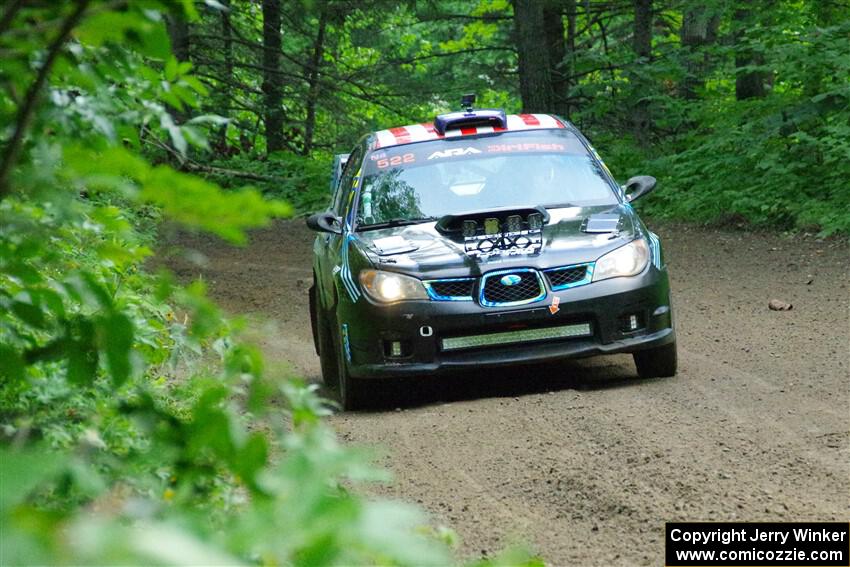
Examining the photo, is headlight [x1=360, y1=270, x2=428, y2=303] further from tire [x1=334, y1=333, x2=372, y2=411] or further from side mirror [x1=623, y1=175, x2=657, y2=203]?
side mirror [x1=623, y1=175, x2=657, y2=203]

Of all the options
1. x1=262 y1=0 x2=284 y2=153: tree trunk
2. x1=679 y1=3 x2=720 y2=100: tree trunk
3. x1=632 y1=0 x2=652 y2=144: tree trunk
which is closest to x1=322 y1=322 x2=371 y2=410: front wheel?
x1=679 y1=3 x2=720 y2=100: tree trunk

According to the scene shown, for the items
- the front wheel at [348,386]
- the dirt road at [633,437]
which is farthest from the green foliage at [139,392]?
the front wheel at [348,386]

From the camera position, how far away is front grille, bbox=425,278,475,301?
26.8ft

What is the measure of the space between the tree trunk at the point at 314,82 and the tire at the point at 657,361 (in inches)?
664

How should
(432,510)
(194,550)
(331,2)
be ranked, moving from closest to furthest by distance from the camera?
(194,550) → (432,510) → (331,2)

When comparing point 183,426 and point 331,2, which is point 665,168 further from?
point 183,426

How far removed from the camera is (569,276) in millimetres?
8305

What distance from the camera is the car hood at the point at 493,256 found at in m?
8.23

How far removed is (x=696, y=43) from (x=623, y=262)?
52.9 ft

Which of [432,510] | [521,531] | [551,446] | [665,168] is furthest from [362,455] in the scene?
[665,168]

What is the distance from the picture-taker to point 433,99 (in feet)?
86.2

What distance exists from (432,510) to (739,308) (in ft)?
22.9

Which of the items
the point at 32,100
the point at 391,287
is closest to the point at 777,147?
the point at 391,287

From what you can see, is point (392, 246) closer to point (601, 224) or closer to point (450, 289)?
point (450, 289)
